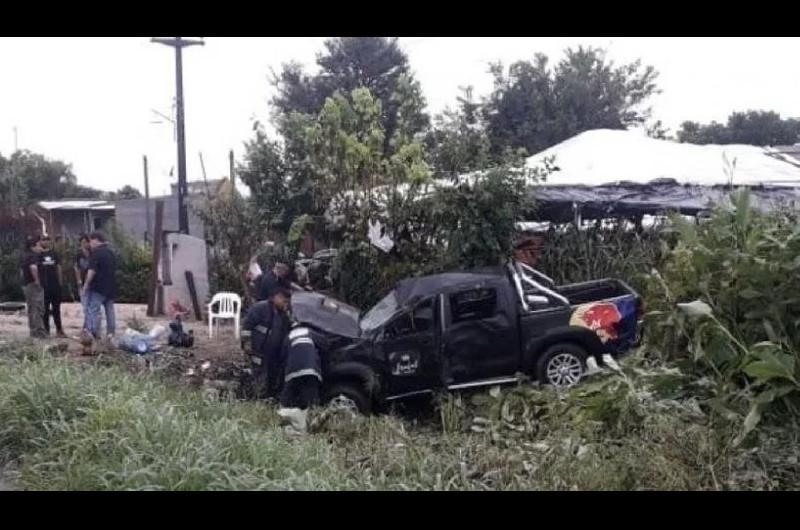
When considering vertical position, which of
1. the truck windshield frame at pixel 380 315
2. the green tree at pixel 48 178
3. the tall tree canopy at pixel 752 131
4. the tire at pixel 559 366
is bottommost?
the tire at pixel 559 366

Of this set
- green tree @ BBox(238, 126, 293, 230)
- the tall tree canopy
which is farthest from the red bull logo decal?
the tall tree canopy

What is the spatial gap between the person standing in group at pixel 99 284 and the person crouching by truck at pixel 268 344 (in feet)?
11.4

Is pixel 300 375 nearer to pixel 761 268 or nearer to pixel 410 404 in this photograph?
pixel 410 404

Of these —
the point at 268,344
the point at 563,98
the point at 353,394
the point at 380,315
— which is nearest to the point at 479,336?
the point at 380,315

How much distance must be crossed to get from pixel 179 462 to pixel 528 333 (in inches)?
211

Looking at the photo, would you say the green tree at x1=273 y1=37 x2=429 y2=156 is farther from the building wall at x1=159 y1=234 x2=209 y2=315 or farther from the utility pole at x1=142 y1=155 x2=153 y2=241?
the building wall at x1=159 y1=234 x2=209 y2=315

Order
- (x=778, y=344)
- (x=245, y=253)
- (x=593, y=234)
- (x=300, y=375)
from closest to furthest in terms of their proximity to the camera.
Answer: (x=778, y=344)
(x=300, y=375)
(x=593, y=234)
(x=245, y=253)

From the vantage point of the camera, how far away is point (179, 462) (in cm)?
435

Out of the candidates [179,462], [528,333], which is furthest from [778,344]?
[528,333]

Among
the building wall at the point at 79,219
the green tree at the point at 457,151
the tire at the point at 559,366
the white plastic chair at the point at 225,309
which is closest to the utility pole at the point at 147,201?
the building wall at the point at 79,219

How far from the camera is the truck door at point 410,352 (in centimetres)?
870

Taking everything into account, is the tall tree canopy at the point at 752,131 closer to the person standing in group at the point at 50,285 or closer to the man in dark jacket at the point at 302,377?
the person standing in group at the point at 50,285

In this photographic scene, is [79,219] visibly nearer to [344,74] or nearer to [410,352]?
[344,74]

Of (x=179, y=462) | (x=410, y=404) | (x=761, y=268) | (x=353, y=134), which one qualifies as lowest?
(x=410, y=404)
